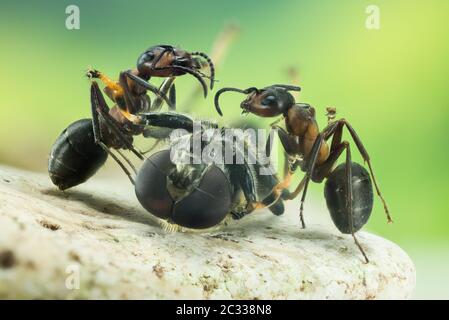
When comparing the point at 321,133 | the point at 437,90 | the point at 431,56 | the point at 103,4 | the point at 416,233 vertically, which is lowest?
the point at 416,233

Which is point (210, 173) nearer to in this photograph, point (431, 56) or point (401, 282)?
point (401, 282)

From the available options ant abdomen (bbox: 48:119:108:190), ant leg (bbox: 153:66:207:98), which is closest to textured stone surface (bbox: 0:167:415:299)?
ant abdomen (bbox: 48:119:108:190)

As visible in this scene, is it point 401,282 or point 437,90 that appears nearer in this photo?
point 401,282

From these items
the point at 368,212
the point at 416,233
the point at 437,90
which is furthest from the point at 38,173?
the point at 437,90

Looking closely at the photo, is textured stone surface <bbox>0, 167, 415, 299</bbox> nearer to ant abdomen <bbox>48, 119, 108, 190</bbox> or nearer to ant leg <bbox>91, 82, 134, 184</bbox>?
ant abdomen <bbox>48, 119, 108, 190</bbox>
